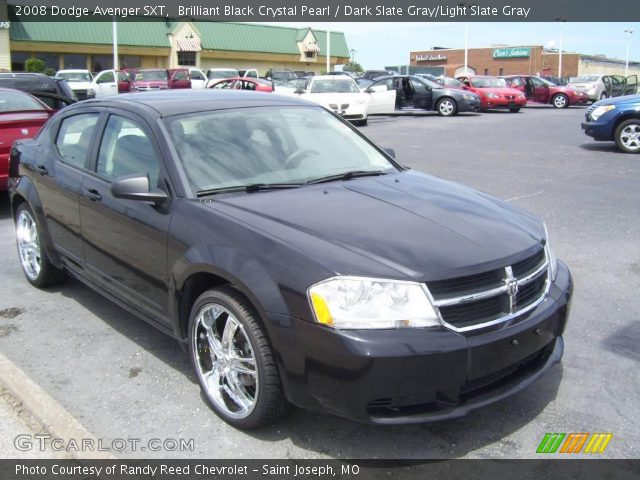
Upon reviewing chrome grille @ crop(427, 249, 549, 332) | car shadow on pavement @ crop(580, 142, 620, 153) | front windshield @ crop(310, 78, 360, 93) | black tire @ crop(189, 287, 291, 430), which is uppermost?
front windshield @ crop(310, 78, 360, 93)

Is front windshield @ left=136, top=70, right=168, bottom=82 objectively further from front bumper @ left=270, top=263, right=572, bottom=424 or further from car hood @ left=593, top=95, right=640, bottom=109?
front bumper @ left=270, top=263, right=572, bottom=424

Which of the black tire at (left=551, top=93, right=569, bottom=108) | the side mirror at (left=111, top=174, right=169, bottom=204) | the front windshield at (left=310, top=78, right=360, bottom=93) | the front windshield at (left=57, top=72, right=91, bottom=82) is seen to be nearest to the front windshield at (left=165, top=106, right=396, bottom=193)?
the side mirror at (left=111, top=174, right=169, bottom=204)

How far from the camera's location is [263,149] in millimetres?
4027

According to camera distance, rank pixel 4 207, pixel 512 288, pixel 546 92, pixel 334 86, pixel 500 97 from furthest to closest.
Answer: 1. pixel 546 92
2. pixel 500 97
3. pixel 334 86
4. pixel 4 207
5. pixel 512 288

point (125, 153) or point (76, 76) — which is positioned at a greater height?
point (76, 76)

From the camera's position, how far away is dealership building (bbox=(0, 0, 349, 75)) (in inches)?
1695

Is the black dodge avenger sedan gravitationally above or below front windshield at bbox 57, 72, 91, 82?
below

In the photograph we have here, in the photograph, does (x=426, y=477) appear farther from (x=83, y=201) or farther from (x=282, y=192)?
(x=83, y=201)

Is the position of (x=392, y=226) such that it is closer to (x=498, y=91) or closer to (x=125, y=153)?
(x=125, y=153)

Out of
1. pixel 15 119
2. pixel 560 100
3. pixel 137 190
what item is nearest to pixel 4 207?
pixel 15 119

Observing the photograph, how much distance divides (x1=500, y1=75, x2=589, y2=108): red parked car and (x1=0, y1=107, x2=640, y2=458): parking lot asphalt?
23.8 metres

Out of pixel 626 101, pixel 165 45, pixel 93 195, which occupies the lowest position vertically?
pixel 93 195

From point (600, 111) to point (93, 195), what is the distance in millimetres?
11672

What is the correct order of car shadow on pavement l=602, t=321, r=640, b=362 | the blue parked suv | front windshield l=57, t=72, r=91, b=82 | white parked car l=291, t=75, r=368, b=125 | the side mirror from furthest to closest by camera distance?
front windshield l=57, t=72, r=91, b=82 → white parked car l=291, t=75, r=368, b=125 → the blue parked suv → car shadow on pavement l=602, t=321, r=640, b=362 → the side mirror
